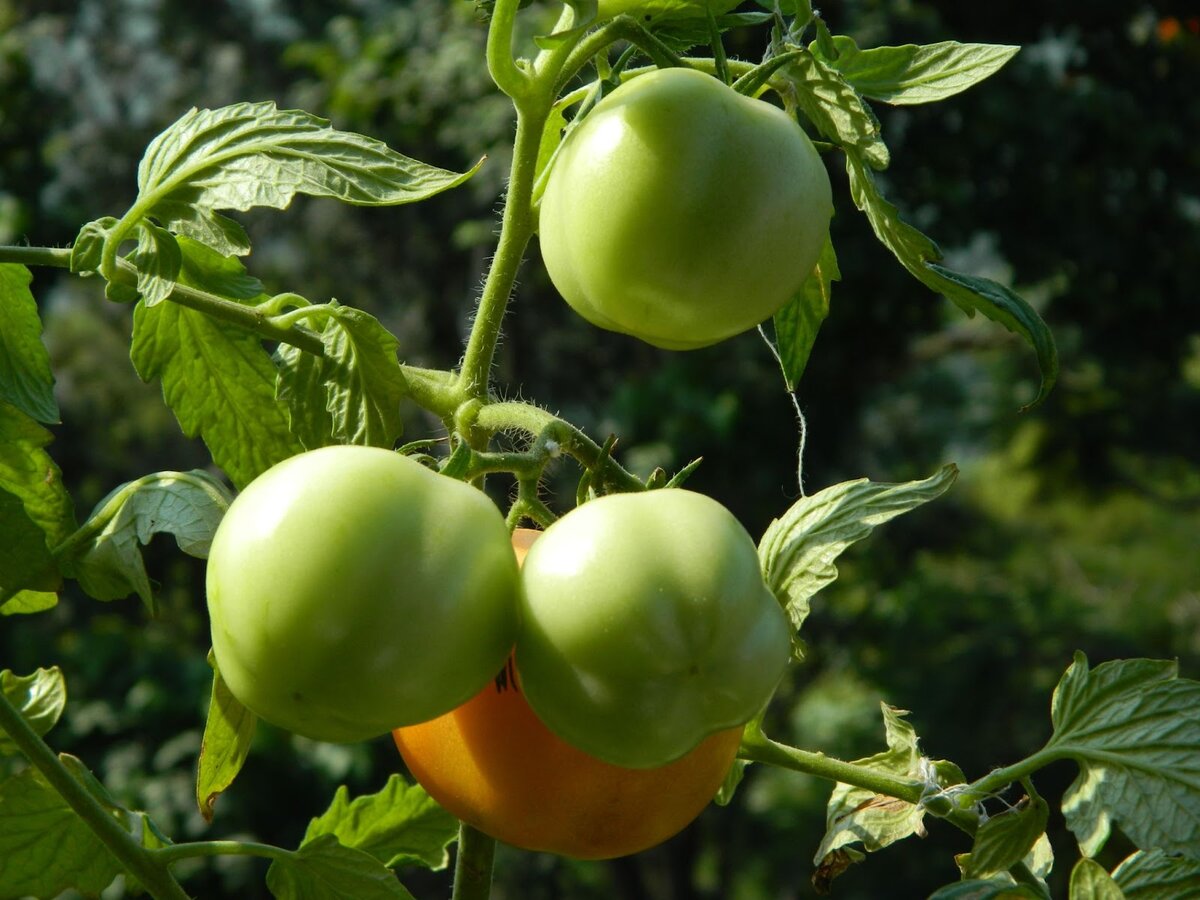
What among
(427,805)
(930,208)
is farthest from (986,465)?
(427,805)

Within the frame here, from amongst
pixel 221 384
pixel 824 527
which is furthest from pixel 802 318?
pixel 221 384

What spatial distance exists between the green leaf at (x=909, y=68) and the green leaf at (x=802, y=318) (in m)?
0.05

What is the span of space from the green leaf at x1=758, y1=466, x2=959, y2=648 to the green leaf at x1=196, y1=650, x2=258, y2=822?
15 centimetres

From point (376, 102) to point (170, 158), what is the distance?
343 centimetres

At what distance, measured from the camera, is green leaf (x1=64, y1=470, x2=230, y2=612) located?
37 centimetres

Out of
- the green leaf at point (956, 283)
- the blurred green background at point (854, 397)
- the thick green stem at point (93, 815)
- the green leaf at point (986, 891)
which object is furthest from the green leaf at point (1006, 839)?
the blurred green background at point (854, 397)

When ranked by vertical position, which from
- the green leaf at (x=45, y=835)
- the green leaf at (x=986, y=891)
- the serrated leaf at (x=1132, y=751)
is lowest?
the green leaf at (x=45, y=835)

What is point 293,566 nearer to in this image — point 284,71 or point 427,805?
point 427,805

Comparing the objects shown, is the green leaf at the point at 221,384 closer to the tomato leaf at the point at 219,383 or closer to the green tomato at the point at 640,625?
the tomato leaf at the point at 219,383

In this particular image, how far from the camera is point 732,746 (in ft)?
1.19

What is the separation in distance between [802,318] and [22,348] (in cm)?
23

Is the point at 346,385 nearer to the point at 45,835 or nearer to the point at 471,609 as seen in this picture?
the point at 471,609

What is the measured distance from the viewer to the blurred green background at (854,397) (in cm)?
287

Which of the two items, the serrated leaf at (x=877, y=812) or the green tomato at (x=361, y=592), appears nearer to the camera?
the green tomato at (x=361, y=592)
